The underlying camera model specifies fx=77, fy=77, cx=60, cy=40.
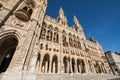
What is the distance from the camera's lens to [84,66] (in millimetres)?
26234

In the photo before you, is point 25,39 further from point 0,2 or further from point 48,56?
point 48,56

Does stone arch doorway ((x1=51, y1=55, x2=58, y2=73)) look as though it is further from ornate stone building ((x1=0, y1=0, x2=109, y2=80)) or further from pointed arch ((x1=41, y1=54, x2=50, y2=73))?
pointed arch ((x1=41, y1=54, x2=50, y2=73))

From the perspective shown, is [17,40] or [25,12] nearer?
[17,40]

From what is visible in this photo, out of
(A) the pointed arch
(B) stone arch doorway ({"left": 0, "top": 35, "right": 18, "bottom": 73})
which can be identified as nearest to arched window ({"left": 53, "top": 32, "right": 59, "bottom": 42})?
(A) the pointed arch

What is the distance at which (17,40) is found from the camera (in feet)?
44.3

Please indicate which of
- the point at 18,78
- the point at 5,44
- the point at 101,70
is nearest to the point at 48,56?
the point at 5,44

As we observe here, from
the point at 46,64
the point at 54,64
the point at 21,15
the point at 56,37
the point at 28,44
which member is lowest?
the point at 46,64

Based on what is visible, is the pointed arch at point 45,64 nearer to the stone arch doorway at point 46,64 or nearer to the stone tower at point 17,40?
the stone arch doorway at point 46,64

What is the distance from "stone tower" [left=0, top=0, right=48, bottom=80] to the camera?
406 inches

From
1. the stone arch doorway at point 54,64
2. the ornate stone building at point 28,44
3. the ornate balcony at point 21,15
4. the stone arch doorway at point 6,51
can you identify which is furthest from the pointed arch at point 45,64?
the ornate balcony at point 21,15

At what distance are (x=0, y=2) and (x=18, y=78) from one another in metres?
13.3

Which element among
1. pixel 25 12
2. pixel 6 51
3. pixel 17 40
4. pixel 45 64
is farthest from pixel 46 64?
pixel 25 12

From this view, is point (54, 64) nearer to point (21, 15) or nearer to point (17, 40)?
point (17, 40)

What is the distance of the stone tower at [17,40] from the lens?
1031 centimetres
